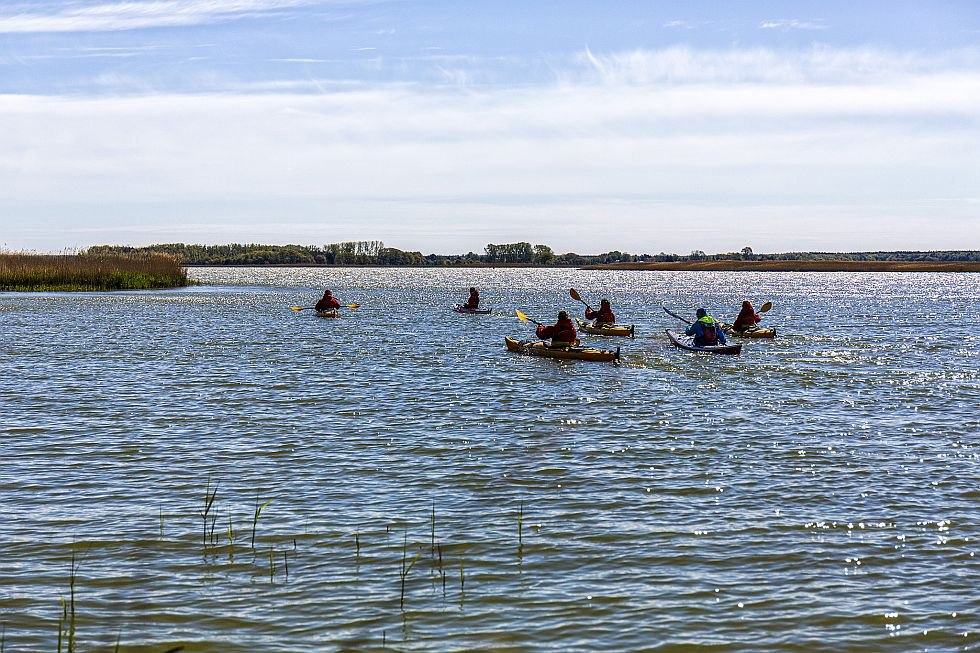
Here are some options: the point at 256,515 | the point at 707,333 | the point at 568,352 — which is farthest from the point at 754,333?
the point at 256,515

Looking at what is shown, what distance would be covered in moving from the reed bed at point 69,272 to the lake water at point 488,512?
45145 mm

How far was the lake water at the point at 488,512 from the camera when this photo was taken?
303 inches

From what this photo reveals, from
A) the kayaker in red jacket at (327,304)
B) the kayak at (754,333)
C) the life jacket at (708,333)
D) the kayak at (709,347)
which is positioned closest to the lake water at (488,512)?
the kayak at (709,347)

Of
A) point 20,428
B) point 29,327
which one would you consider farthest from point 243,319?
point 20,428

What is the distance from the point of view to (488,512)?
10.9m

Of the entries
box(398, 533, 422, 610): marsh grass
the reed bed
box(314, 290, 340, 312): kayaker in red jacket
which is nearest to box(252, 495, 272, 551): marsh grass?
box(398, 533, 422, 610): marsh grass

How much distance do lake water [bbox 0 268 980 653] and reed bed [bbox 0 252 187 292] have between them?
45.1 meters

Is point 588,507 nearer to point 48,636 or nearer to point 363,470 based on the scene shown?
point 363,470

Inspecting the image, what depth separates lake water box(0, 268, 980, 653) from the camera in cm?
768

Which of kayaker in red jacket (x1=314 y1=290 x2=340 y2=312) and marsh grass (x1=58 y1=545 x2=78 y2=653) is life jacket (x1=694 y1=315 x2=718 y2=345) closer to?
marsh grass (x1=58 y1=545 x2=78 y2=653)

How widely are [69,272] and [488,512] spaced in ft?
207

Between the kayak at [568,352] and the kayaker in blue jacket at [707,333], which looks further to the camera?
the kayaker in blue jacket at [707,333]

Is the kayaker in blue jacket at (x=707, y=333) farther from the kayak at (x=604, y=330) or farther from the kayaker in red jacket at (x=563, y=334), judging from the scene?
the kayak at (x=604, y=330)

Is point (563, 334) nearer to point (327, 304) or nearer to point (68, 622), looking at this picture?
point (68, 622)
